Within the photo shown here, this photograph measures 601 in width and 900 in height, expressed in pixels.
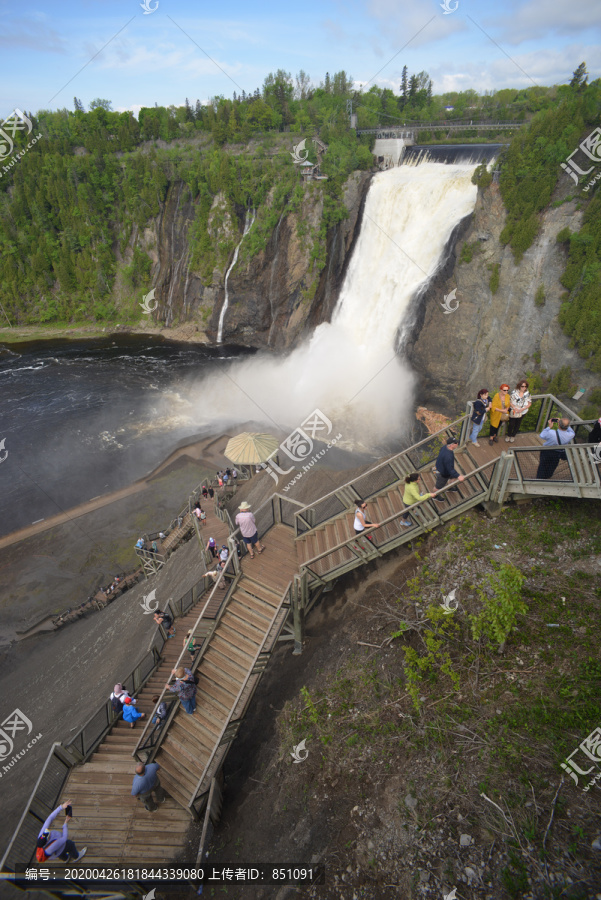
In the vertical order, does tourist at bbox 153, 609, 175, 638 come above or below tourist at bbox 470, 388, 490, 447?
below

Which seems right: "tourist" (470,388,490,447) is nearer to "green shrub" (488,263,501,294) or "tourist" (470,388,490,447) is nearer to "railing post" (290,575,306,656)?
"railing post" (290,575,306,656)

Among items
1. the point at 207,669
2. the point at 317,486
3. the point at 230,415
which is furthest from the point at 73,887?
the point at 230,415

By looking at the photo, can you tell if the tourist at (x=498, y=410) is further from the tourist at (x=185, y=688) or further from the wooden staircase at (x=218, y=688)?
the tourist at (x=185, y=688)

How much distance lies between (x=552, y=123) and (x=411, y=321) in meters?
13.8

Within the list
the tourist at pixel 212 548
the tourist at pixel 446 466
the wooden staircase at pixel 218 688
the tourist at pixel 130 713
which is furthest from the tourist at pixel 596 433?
the tourist at pixel 130 713

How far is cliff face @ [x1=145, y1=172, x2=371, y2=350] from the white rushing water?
132 inches

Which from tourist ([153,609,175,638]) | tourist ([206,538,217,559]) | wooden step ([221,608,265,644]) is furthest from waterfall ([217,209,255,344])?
wooden step ([221,608,265,644])

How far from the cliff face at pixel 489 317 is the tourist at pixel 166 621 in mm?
24045

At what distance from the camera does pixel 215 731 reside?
8711 mm

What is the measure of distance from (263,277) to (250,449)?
114 ft

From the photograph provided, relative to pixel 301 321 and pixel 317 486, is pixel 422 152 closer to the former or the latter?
pixel 301 321

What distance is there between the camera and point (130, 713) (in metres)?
9.87

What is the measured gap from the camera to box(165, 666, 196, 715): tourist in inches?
339

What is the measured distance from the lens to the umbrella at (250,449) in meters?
19.0
